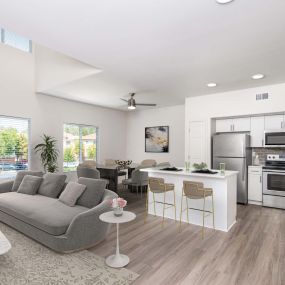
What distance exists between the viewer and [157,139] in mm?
7605

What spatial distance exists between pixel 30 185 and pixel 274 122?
5.68 m

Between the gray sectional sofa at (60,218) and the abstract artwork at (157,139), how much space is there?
4.14 meters

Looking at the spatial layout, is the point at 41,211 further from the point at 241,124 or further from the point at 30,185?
the point at 241,124

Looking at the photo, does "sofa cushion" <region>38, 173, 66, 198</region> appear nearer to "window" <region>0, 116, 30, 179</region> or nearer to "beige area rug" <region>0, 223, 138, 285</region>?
"beige area rug" <region>0, 223, 138, 285</region>

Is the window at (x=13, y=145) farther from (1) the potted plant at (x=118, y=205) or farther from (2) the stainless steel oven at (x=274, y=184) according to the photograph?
(2) the stainless steel oven at (x=274, y=184)

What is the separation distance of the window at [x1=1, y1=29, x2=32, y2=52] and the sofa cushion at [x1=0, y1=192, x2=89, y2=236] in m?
3.88

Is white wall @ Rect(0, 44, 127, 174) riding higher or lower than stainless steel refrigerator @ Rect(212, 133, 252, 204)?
higher

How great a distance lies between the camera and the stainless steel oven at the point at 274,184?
4.72 m

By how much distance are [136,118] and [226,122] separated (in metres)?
3.54

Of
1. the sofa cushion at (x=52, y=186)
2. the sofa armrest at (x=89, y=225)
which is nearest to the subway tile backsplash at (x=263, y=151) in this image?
the sofa armrest at (x=89, y=225)

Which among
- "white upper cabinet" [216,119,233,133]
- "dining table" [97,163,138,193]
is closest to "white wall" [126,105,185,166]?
"white upper cabinet" [216,119,233,133]

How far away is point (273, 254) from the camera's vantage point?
2775 millimetres

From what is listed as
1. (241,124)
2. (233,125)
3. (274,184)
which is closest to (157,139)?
(233,125)

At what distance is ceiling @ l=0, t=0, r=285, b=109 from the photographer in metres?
2.19
